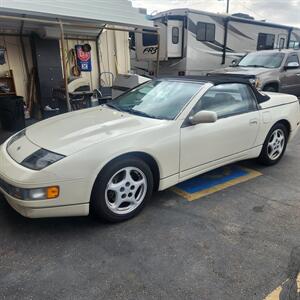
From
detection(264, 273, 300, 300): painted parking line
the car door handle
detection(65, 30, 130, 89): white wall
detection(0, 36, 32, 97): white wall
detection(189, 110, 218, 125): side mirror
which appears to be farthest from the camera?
detection(65, 30, 130, 89): white wall

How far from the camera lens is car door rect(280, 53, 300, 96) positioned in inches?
341

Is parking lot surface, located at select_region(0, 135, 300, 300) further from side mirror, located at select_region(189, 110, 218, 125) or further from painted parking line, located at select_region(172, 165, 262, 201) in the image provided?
side mirror, located at select_region(189, 110, 218, 125)

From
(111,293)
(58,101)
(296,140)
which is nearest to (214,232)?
(111,293)

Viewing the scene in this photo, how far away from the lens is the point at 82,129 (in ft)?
9.86

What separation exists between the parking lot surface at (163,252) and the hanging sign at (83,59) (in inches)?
239

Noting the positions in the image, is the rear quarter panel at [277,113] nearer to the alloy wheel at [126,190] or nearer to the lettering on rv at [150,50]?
the alloy wheel at [126,190]

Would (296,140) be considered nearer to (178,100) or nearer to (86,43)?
(178,100)

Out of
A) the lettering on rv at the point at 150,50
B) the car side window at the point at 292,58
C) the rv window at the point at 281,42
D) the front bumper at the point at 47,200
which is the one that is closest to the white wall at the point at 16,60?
the lettering on rv at the point at 150,50

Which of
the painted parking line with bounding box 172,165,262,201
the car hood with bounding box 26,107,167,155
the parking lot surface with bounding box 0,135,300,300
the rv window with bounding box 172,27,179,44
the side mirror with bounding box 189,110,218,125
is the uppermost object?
the rv window with bounding box 172,27,179,44

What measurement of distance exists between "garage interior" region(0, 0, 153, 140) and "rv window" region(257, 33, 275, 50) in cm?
717

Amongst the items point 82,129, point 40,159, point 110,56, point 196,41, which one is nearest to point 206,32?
point 196,41

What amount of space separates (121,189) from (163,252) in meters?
0.73

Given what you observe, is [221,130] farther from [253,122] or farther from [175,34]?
[175,34]

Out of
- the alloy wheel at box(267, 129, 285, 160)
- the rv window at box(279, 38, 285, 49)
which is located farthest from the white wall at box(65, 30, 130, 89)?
the rv window at box(279, 38, 285, 49)
